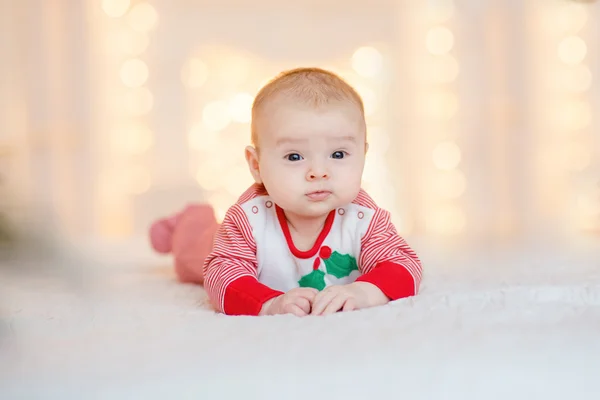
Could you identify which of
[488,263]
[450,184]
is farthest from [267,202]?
[450,184]

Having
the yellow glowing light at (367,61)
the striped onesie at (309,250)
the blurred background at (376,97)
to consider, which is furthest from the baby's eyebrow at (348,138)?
the yellow glowing light at (367,61)

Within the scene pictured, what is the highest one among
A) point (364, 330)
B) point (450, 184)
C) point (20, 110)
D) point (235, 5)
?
point (235, 5)

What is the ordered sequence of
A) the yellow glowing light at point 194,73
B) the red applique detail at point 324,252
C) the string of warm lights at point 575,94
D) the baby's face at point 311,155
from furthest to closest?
the yellow glowing light at point 194,73, the string of warm lights at point 575,94, the red applique detail at point 324,252, the baby's face at point 311,155

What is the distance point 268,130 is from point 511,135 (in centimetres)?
346

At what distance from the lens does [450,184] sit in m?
4.45

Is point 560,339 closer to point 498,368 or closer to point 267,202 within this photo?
point 498,368

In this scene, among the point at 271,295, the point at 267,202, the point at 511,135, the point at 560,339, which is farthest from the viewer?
the point at 511,135

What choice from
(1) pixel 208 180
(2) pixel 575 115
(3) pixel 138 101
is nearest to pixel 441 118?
(2) pixel 575 115

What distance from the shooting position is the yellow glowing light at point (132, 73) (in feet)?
14.6

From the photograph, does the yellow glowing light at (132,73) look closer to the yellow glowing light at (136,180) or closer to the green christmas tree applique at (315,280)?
the yellow glowing light at (136,180)

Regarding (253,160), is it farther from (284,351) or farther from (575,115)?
(575,115)

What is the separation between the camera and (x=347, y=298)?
1.07m

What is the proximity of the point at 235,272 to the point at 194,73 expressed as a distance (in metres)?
3.49

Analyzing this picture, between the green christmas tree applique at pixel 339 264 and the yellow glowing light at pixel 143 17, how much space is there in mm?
3580
